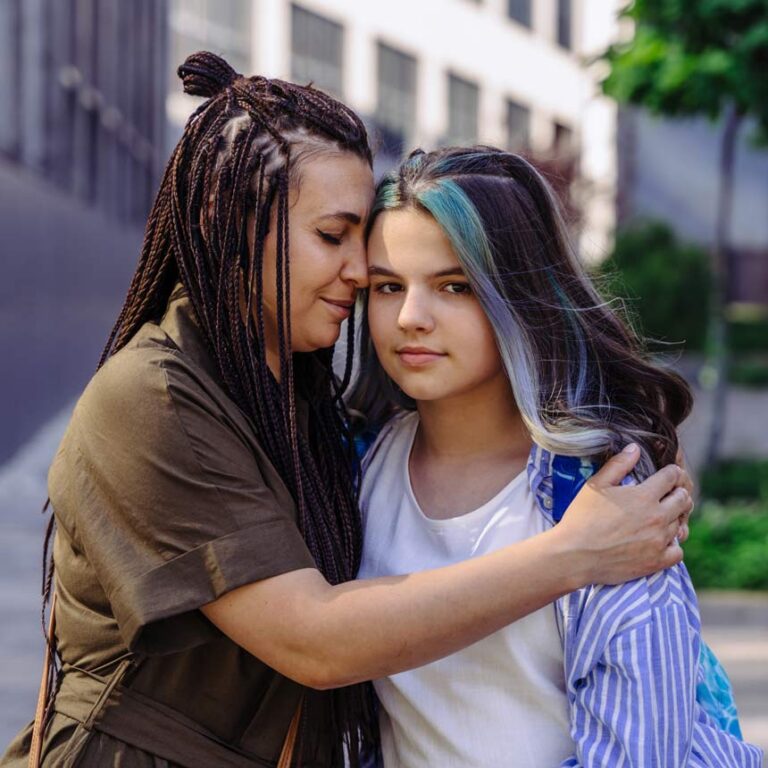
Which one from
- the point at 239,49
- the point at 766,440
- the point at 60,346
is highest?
the point at 239,49

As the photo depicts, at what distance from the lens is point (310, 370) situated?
9.70ft

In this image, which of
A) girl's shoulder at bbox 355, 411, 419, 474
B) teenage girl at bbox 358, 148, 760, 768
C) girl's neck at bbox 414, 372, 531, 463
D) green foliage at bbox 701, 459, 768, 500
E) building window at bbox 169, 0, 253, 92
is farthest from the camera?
building window at bbox 169, 0, 253, 92

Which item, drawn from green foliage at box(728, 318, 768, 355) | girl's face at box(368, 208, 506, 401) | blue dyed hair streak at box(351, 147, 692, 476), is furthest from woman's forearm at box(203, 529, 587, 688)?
green foliage at box(728, 318, 768, 355)

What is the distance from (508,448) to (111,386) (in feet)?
2.72

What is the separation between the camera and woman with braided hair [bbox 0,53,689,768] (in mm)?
2352

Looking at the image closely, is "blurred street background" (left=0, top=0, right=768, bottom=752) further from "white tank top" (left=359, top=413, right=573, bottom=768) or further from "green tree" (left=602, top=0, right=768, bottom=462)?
"white tank top" (left=359, top=413, right=573, bottom=768)

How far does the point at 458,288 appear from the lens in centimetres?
272

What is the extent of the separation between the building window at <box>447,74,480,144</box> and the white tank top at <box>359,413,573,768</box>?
28.7m

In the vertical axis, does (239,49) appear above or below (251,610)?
above

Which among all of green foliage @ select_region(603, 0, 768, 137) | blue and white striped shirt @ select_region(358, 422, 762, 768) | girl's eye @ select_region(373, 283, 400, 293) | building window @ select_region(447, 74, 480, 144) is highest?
building window @ select_region(447, 74, 480, 144)

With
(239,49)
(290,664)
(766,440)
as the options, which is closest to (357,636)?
(290,664)

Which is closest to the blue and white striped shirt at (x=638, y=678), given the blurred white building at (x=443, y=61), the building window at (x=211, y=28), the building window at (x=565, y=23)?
the blurred white building at (x=443, y=61)

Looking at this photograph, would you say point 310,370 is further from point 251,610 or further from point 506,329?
point 251,610

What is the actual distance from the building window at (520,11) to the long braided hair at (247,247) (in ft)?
105
